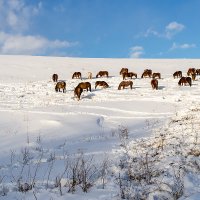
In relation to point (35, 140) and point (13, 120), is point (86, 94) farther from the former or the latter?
point (35, 140)

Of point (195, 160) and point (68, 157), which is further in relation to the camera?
point (68, 157)

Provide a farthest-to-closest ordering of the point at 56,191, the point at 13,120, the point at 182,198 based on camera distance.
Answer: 1. the point at 13,120
2. the point at 56,191
3. the point at 182,198

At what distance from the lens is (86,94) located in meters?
18.1

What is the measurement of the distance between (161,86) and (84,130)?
11.5 m

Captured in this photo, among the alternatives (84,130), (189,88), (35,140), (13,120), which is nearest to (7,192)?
(35,140)

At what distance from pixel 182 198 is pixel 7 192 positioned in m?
2.13

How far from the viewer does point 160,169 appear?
5926mm

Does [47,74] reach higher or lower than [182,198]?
higher

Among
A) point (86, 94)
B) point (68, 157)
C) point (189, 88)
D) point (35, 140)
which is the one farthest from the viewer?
point (189, 88)

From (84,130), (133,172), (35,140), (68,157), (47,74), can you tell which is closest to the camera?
(133,172)

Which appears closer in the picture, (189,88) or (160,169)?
(160,169)

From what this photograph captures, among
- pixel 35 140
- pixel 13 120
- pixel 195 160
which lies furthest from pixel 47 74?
pixel 195 160

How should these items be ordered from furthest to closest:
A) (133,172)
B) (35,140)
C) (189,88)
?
(189,88) < (35,140) < (133,172)

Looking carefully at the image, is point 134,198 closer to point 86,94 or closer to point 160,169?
point 160,169
